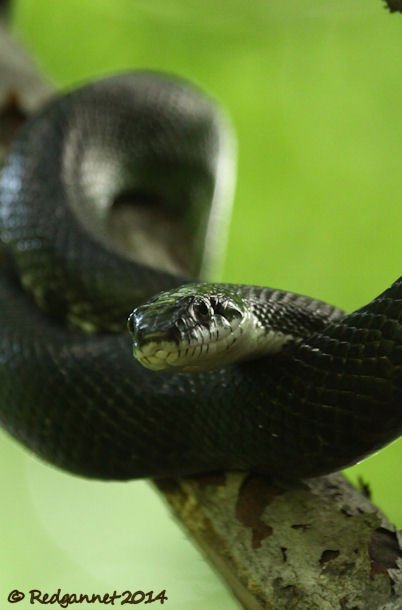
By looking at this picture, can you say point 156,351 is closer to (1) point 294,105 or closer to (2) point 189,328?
(2) point 189,328

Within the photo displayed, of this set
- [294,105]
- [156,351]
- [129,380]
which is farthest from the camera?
[294,105]

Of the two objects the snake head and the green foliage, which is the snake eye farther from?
the green foliage

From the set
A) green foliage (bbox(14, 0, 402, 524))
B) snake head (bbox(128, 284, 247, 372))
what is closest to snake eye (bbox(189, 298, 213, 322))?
snake head (bbox(128, 284, 247, 372))

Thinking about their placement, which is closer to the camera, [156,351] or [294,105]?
[156,351]

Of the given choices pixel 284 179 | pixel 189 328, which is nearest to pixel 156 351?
pixel 189 328

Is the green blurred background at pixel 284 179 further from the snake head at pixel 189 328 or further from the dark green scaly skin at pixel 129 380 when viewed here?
the snake head at pixel 189 328

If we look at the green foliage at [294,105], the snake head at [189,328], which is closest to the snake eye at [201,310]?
the snake head at [189,328]

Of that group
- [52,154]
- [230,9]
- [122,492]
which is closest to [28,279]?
[52,154]
